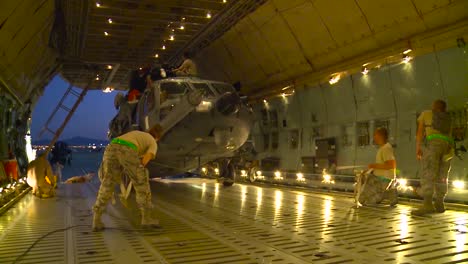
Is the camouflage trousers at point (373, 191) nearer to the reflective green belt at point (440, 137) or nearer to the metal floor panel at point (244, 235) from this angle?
the metal floor panel at point (244, 235)

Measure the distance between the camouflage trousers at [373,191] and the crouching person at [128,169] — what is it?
4.12m

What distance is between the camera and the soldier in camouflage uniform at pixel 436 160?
282 inches

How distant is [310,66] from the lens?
14.4 m

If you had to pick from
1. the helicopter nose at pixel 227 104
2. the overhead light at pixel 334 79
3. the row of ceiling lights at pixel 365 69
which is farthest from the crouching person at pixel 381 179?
the overhead light at pixel 334 79

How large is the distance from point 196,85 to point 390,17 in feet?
17.5

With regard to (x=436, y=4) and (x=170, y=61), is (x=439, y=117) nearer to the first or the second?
(x=436, y=4)

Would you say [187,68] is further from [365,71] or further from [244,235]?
[244,235]

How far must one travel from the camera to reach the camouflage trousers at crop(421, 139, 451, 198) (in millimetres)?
7172

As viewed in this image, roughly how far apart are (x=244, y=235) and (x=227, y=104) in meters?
5.34

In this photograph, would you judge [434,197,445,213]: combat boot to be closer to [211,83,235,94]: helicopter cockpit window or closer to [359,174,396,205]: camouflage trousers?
[359,174,396,205]: camouflage trousers

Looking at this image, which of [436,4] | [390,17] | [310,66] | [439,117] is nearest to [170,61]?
[310,66]

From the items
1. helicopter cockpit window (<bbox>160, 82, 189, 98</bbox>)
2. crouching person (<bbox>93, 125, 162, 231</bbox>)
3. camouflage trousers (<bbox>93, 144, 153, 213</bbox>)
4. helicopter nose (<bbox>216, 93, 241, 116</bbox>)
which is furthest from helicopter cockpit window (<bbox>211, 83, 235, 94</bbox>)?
camouflage trousers (<bbox>93, 144, 153, 213</bbox>)

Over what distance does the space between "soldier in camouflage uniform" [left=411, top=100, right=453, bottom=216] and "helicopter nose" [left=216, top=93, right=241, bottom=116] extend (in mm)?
4799

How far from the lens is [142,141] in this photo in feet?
21.4
